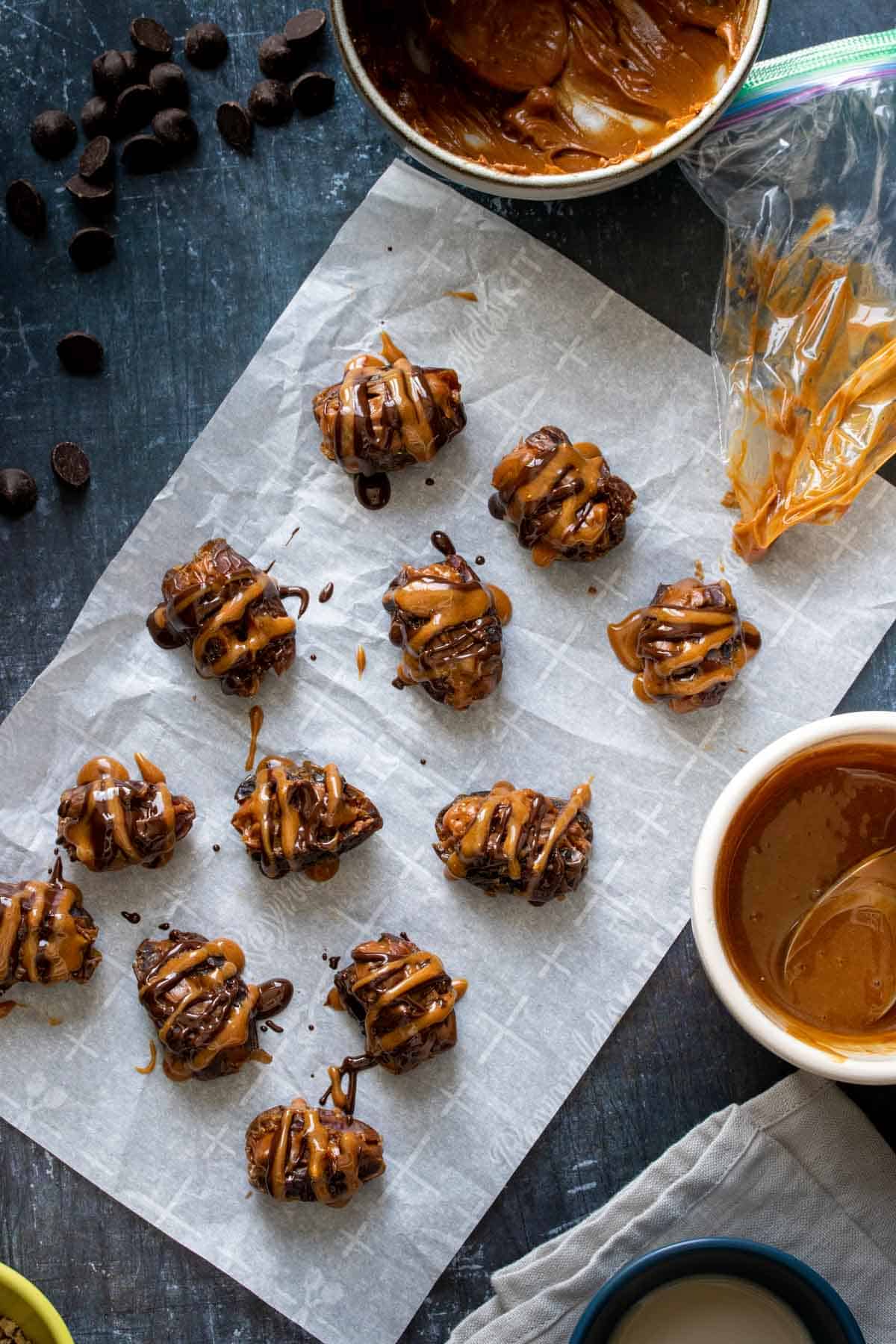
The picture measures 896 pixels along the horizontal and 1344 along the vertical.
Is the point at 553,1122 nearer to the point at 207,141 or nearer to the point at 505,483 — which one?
the point at 505,483

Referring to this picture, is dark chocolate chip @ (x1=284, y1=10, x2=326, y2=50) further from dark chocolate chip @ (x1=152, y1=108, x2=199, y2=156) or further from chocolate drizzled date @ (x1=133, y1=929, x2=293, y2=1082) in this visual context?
chocolate drizzled date @ (x1=133, y1=929, x2=293, y2=1082)

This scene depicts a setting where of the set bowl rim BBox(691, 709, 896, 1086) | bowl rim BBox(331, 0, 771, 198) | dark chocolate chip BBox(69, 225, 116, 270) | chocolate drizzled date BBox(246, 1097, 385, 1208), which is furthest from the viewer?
dark chocolate chip BBox(69, 225, 116, 270)

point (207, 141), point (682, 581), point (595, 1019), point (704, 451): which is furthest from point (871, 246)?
point (595, 1019)

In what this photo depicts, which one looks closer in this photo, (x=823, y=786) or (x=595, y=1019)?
(x=823, y=786)

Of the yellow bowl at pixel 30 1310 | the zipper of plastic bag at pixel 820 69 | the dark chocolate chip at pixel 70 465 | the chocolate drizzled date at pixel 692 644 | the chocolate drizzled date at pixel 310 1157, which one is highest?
the zipper of plastic bag at pixel 820 69

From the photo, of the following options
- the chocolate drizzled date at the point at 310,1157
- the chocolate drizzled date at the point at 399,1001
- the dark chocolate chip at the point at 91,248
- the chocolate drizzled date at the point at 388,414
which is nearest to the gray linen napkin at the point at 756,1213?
the chocolate drizzled date at the point at 310,1157

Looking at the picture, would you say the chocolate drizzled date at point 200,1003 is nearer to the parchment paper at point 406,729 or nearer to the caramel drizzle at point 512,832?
the parchment paper at point 406,729

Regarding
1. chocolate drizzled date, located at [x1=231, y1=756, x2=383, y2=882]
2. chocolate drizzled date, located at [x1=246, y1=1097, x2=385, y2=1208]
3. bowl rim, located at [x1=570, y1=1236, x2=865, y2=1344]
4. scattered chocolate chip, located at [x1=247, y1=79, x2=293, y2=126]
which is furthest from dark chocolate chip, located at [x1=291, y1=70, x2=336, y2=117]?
bowl rim, located at [x1=570, y1=1236, x2=865, y2=1344]
